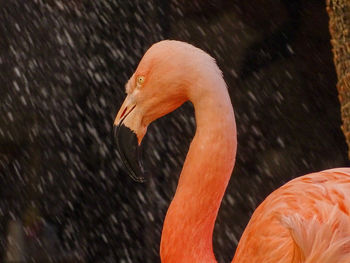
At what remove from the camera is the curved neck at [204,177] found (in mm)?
2143

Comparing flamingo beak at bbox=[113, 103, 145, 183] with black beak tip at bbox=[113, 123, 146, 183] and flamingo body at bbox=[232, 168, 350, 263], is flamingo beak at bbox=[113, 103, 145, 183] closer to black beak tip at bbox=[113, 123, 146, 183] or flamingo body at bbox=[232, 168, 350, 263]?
black beak tip at bbox=[113, 123, 146, 183]

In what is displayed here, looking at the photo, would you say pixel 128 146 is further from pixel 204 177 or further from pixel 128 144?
pixel 204 177

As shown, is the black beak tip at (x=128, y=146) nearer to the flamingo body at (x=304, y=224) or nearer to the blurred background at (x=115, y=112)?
the flamingo body at (x=304, y=224)

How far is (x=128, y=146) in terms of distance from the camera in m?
2.15

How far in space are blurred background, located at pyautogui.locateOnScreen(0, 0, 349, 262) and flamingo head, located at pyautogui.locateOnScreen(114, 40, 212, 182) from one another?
77.7 inches

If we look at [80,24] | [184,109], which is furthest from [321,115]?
[80,24]

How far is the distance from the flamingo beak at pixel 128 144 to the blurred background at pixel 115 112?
200 cm

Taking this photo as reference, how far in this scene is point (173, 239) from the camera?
216 centimetres

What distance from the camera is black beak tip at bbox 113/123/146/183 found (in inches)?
84.7

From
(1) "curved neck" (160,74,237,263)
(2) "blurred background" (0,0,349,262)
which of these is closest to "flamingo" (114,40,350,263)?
(1) "curved neck" (160,74,237,263)

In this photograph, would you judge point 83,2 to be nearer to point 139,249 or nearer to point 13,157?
point 13,157

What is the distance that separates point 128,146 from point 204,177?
24cm

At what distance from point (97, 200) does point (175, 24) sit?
1.26 m

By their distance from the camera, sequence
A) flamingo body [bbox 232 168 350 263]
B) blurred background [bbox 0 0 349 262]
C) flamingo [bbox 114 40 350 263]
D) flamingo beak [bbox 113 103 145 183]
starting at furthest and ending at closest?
blurred background [bbox 0 0 349 262] < flamingo beak [bbox 113 103 145 183] < flamingo [bbox 114 40 350 263] < flamingo body [bbox 232 168 350 263]
